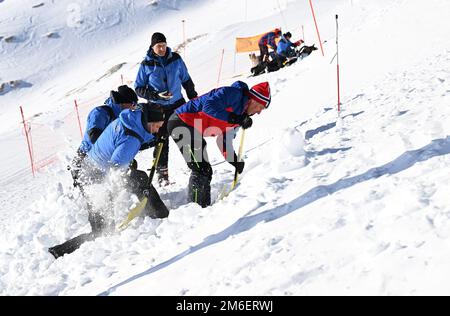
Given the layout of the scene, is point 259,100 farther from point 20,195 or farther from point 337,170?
point 20,195

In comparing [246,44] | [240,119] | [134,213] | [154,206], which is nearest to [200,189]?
[154,206]

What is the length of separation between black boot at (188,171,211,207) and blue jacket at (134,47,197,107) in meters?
1.53

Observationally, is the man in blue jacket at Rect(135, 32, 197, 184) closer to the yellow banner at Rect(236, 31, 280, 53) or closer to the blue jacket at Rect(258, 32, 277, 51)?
the blue jacket at Rect(258, 32, 277, 51)

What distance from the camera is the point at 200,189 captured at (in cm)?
534

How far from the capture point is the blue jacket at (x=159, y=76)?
6297 mm

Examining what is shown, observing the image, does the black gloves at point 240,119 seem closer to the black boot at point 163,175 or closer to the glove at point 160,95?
the glove at point 160,95

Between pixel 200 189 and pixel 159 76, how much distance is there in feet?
6.17

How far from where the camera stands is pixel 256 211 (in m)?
4.28

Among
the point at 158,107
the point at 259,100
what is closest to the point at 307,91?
the point at 158,107

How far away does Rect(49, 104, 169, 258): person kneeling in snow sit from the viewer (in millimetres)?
4691

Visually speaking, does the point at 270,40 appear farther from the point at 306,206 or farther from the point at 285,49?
the point at 306,206

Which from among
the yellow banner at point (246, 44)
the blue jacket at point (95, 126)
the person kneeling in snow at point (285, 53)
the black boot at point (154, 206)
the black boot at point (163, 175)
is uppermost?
the blue jacket at point (95, 126)

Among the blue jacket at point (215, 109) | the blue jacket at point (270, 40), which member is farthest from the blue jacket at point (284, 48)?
the blue jacket at point (215, 109)
